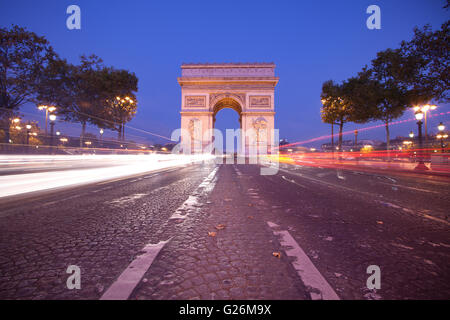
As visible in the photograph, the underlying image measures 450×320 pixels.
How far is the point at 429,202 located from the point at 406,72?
50.8 ft

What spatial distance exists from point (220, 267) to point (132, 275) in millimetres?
611

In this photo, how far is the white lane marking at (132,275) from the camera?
1.28 m

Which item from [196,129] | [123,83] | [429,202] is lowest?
[429,202]

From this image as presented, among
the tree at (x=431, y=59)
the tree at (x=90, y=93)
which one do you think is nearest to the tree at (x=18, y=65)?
the tree at (x=90, y=93)

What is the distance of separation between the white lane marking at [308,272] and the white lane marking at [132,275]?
1078mm

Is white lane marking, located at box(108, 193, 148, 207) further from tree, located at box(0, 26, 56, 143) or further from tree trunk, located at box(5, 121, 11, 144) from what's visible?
tree, located at box(0, 26, 56, 143)

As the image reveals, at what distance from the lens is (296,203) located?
4.04 m

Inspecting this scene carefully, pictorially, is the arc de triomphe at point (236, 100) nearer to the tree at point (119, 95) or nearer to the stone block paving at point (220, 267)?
the tree at point (119, 95)

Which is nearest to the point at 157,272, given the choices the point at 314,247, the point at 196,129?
the point at 314,247

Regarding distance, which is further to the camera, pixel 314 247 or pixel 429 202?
pixel 429 202

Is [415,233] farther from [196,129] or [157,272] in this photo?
[196,129]

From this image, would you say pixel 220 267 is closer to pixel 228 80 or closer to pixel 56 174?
pixel 56 174

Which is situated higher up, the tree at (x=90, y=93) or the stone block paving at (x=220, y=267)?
the tree at (x=90, y=93)

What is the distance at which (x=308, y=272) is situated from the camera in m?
1.53
